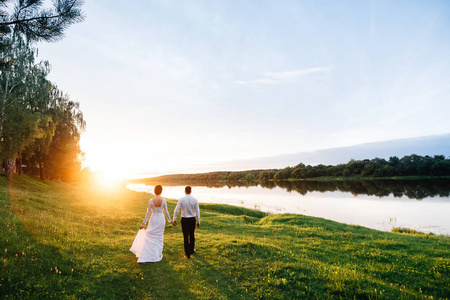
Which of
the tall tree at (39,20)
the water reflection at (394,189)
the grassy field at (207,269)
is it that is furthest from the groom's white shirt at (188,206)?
the water reflection at (394,189)

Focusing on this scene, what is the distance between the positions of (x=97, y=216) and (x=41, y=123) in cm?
2692

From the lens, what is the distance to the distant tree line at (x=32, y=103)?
800cm

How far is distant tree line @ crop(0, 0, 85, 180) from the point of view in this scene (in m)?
8.00

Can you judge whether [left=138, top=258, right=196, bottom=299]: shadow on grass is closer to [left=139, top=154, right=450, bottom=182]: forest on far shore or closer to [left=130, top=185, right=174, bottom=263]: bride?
[left=130, top=185, right=174, bottom=263]: bride

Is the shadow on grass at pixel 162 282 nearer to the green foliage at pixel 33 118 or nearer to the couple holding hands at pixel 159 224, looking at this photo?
the couple holding hands at pixel 159 224

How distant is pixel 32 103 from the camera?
35656 mm

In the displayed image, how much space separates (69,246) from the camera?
10.1 m

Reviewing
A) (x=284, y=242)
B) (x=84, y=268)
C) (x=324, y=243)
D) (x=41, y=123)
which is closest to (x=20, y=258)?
(x=84, y=268)

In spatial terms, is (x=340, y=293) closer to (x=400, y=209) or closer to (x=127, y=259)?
(x=127, y=259)

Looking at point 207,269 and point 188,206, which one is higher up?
point 188,206

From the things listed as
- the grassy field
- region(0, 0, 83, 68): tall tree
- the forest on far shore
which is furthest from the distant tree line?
the forest on far shore

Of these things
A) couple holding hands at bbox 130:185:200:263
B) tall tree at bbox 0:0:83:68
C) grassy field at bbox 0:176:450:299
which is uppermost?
tall tree at bbox 0:0:83:68

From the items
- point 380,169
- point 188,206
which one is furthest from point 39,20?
point 380,169

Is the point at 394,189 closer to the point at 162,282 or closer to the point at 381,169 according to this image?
the point at 381,169
